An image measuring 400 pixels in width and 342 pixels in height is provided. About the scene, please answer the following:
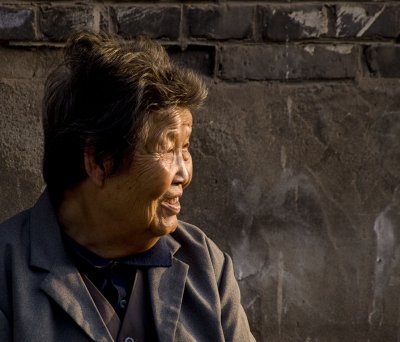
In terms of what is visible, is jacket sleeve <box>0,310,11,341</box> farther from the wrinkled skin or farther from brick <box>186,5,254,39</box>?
brick <box>186,5,254,39</box>

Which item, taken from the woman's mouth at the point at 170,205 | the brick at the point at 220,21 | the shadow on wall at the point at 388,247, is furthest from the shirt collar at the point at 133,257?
the shadow on wall at the point at 388,247

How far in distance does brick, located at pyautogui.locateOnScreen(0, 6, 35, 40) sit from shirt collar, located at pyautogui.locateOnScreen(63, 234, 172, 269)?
1.07 metres

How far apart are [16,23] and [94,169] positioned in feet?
3.57

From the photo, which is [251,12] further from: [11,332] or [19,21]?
[11,332]

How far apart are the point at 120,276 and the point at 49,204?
29cm

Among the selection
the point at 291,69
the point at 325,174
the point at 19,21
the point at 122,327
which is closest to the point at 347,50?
the point at 291,69

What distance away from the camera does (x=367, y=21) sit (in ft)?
12.7

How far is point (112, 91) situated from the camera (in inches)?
111

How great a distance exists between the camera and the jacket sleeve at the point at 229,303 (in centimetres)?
310

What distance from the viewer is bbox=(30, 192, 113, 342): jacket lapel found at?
2.86m

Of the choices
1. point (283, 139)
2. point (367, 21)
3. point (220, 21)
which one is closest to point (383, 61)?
point (367, 21)

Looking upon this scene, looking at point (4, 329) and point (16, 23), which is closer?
point (4, 329)

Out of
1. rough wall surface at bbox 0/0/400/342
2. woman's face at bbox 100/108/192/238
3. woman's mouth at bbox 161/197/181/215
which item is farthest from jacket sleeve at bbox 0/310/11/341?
rough wall surface at bbox 0/0/400/342

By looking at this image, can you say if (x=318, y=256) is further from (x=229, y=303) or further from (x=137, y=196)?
(x=137, y=196)
